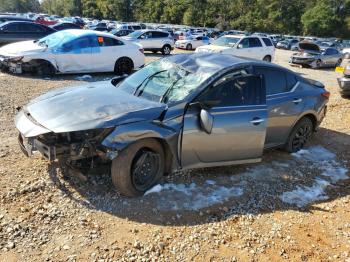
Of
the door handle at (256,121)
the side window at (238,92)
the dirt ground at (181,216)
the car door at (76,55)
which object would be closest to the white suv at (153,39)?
the car door at (76,55)

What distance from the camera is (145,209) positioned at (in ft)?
13.7

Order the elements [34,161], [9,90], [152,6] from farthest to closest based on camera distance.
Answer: [152,6], [9,90], [34,161]

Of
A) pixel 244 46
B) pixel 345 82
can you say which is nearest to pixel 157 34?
pixel 244 46

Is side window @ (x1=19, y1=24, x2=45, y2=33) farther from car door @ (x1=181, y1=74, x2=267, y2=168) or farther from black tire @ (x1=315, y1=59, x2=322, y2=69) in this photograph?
black tire @ (x1=315, y1=59, x2=322, y2=69)

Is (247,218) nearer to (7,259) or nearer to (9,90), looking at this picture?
(7,259)

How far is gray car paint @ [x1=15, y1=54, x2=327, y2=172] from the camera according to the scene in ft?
13.3

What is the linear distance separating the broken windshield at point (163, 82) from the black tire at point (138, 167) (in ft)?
2.20

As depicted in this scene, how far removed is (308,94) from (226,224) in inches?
126

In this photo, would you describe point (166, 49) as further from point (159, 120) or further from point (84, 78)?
point (159, 120)

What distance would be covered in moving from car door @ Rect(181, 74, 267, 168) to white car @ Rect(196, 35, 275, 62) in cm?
1116

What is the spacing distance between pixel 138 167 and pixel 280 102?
8.70 ft

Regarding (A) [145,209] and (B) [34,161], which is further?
(B) [34,161]

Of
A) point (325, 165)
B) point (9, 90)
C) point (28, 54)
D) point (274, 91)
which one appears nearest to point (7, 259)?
point (274, 91)

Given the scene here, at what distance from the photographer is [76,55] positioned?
11695 millimetres
